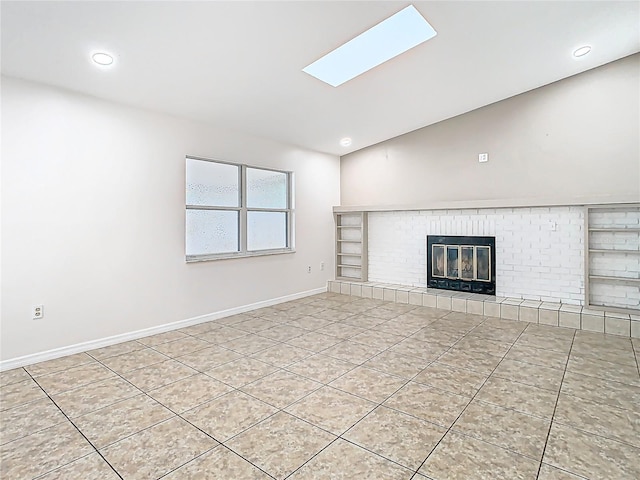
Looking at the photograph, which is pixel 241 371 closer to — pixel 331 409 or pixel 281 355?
pixel 281 355

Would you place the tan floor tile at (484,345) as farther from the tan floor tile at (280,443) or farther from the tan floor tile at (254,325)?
the tan floor tile at (254,325)

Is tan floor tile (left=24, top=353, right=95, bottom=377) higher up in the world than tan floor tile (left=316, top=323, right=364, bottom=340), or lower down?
lower down

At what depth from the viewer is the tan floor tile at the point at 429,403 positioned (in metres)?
2.18

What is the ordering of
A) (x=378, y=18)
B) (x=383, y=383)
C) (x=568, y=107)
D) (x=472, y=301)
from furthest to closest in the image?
1. (x=472, y=301)
2. (x=568, y=107)
3. (x=378, y=18)
4. (x=383, y=383)

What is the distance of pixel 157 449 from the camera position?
6.20ft

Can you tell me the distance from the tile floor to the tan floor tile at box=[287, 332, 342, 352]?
2 centimetres

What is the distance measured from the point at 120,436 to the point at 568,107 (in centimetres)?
540

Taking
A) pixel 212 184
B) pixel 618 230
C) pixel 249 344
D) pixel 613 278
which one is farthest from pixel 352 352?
pixel 618 230

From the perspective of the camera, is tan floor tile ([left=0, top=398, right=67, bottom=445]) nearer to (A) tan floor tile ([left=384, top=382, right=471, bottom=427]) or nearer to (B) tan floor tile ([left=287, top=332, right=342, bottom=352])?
(B) tan floor tile ([left=287, top=332, right=342, bottom=352])

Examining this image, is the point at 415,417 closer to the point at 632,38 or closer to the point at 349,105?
the point at 349,105

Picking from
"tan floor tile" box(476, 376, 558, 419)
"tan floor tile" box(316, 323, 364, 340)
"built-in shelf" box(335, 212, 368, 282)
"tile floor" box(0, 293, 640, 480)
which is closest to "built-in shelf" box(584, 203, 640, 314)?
"tile floor" box(0, 293, 640, 480)

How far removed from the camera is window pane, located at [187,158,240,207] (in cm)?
429

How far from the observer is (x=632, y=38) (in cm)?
357

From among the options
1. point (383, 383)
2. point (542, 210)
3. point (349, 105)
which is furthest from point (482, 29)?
point (383, 383)
